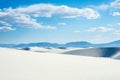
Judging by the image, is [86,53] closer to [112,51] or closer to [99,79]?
[112,51]

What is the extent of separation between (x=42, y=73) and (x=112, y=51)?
34541 mm

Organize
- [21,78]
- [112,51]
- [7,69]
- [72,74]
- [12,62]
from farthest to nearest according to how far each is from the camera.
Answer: [112,51] < [12,62] < [72,74] < [7,69] < [21,78]

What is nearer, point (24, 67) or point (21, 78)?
point (21, 78)

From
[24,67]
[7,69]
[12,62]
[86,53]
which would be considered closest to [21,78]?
[7,69]

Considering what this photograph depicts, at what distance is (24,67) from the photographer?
6309mm

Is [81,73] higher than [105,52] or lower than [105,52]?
lower

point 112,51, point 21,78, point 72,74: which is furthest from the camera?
point 112,51

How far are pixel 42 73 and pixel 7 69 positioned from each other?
0.76 meters

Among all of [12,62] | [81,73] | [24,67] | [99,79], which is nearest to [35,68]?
[24,67]

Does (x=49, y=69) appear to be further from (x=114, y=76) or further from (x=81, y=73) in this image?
(x=114, y=76)

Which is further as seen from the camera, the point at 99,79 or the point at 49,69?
the point at 49,69

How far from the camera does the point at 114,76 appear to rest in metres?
6.46

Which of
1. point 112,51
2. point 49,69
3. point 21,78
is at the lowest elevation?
point 21,78

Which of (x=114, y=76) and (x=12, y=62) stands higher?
(x=12, y=62)
